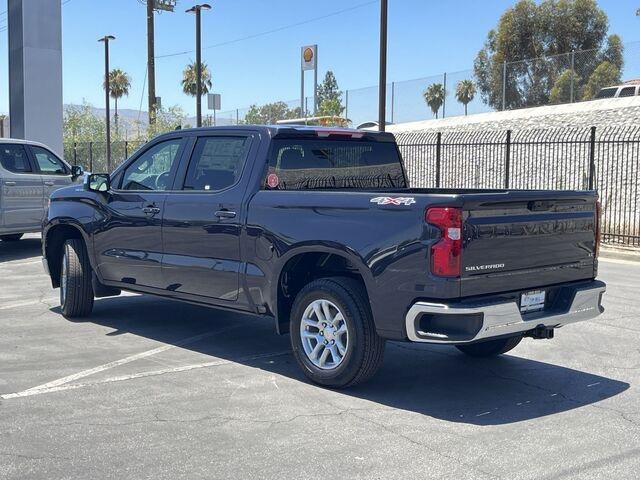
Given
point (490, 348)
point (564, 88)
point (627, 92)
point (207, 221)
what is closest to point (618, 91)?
point (627, 92)

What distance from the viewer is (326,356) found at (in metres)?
5.73

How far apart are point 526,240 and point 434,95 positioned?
31.4 metres

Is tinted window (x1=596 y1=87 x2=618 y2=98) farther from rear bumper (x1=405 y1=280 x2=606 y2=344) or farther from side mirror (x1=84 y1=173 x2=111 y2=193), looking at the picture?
rear bumper (x1=405 y1=280 x2=606 y2=344)

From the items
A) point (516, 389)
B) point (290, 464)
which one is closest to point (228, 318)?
point (516, 389)

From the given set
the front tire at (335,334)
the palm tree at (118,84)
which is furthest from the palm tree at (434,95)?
the palm tree at (118,84)

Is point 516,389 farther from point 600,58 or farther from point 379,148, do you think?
point 600,58

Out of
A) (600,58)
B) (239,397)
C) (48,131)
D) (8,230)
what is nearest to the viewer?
(239,397)

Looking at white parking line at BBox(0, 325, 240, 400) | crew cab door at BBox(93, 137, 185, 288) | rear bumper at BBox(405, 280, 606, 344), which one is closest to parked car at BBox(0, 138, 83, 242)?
crew cab door at BBox(93, 137, 185, 288)

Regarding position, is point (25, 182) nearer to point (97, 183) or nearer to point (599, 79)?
point (97, 183)

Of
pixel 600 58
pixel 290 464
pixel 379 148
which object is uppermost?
pixel 600 58

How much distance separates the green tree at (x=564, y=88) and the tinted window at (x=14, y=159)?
21.7 m

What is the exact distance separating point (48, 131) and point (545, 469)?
83.3 feet

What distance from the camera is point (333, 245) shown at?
18.1ft

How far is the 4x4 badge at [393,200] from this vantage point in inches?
201
